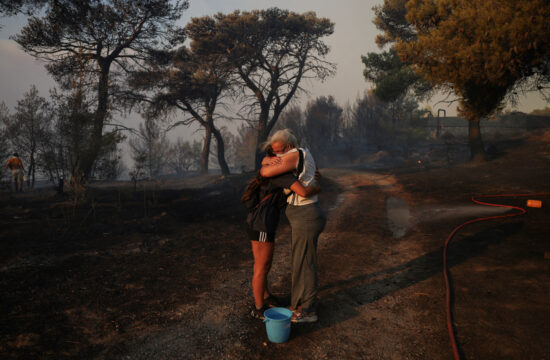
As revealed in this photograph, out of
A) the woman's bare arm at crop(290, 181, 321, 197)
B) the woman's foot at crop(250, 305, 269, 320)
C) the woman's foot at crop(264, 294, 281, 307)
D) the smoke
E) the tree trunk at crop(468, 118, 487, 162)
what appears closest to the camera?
the woman's bare arm at crop(290, 181, 321, 197)

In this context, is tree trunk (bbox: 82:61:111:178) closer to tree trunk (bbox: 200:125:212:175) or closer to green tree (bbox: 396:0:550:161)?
green tree (bbox: 396:0:550:161)

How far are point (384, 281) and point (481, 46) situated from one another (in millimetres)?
5504

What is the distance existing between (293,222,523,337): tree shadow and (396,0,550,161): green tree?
11.4 feet

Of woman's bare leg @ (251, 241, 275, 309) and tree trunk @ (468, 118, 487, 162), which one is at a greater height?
tree trunk @ (468, 118, 487, 162)

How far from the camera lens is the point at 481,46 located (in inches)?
253

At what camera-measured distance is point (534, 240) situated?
529cm

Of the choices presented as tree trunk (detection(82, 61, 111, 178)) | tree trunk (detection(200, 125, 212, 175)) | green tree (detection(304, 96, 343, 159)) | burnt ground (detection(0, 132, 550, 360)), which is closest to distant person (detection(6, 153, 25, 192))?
tree trunk (detection(82, 61, 111, 178))

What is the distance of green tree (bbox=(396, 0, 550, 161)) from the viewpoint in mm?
Answer: 5898

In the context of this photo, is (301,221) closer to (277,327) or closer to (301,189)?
(301,189)

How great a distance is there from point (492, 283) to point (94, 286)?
5.27 metres

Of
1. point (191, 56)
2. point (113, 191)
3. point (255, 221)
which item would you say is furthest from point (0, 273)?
point (191, 56)

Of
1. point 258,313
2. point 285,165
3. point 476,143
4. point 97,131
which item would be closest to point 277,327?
point 258,313

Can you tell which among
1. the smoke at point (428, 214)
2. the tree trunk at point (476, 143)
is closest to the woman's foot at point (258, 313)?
the smoke at point (428, 214)

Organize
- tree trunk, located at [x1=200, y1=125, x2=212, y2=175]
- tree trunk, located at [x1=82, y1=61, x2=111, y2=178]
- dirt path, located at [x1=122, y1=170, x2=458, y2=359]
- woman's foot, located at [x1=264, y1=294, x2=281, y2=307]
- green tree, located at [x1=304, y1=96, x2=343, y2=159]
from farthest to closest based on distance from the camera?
green tree, located at [x1=304, y1=96, x2=343, y2=159] < tree trunk, located at [x1=200, y1=125, x2=212, y2=175] < tree trunk, located at [x1=82, y1=61, x2=111, y2=178] < woman's foot, located at [x1=264, y1=294, x2=281, y2=307] < dirt path, located at [x1=122, y1=170, x2=458, y2=359]
